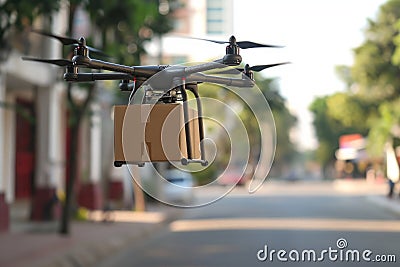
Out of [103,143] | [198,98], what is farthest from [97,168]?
[198,98]

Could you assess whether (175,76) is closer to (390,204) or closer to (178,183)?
(178,183)

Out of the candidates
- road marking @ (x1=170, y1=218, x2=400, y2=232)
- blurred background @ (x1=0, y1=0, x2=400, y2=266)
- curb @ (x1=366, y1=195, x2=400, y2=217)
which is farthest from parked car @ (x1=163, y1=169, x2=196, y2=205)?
curb @ (x1=366, y1=195, x2=400, y2=217)

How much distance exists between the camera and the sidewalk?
13.2 metres

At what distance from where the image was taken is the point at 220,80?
3387mm

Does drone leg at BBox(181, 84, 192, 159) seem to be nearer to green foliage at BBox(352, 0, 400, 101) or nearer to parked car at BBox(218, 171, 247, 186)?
parked car at BBox(218, 171, 247, 186)

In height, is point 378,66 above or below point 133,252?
above

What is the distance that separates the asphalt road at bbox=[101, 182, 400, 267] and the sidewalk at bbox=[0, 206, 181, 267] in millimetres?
392

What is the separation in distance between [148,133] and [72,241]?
13433mm

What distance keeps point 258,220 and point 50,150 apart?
6478 millimetres

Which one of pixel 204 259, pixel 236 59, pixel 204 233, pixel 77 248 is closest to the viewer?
pixel 236 59

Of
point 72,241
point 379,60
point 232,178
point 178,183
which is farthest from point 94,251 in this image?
point 232,178

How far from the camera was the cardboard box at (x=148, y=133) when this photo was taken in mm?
3174

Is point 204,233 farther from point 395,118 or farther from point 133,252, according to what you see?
point 395,118

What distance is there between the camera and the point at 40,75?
2236 cm
